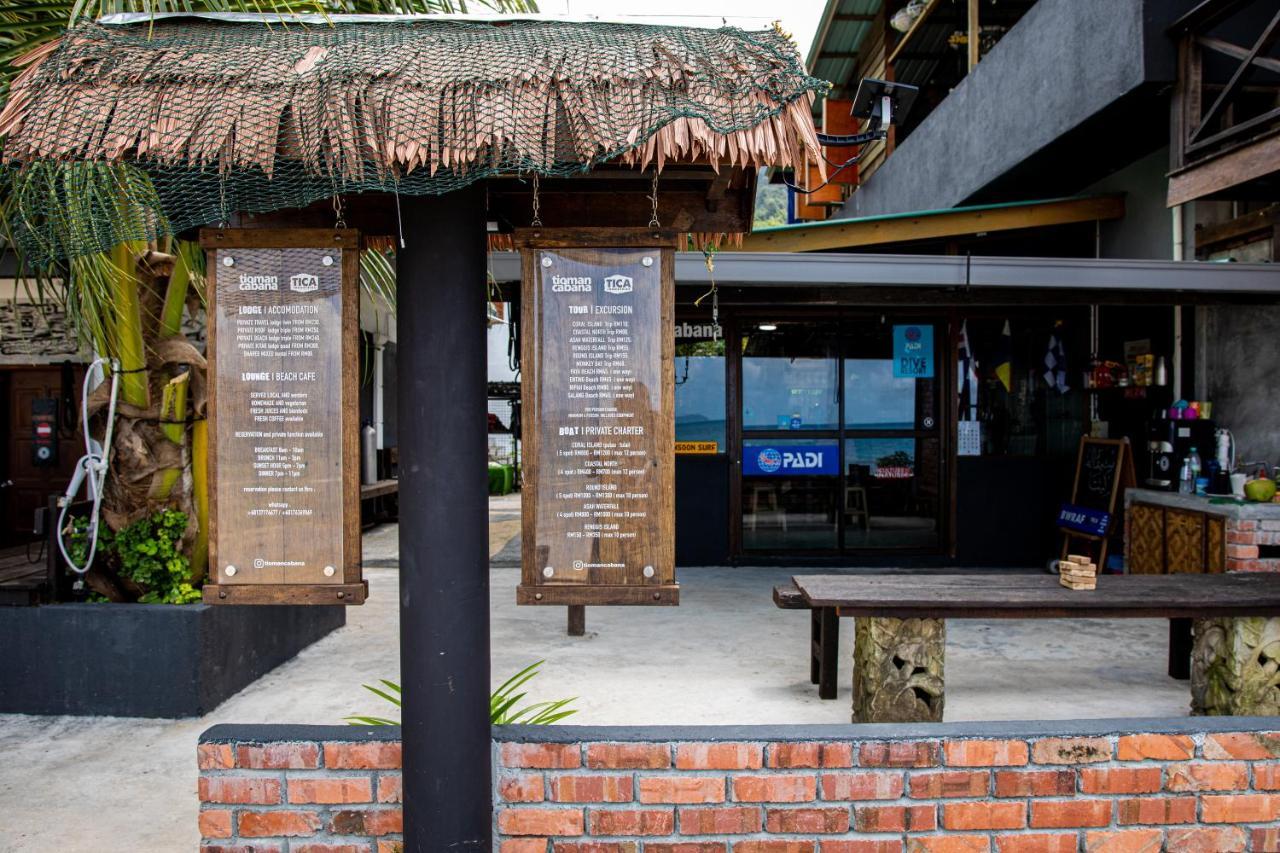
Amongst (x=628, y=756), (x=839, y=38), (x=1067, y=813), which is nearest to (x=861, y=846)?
(x=1067, y=813)

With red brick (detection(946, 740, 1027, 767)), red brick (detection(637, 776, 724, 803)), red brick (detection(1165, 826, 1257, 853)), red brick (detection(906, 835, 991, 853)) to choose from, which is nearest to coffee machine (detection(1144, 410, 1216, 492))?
red brick (detection(1165, 826, 1257, 853))

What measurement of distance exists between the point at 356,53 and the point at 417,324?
714mm

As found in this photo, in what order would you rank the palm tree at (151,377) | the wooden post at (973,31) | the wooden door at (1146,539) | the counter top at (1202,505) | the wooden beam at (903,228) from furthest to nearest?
the wooden post at (973,31) < the wooden beam at (903,228) < the wooden door at (1146,539) < the counter top at (1202,505) < the palm tree at (151,377)

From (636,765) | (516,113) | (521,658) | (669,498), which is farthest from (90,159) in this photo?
(521,658)

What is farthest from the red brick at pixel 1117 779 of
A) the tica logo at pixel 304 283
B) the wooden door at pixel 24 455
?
the wooden door at pixel 24 455

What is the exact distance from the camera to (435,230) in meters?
2.36

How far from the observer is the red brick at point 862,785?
2568 millimetres

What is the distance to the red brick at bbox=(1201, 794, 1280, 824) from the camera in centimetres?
265

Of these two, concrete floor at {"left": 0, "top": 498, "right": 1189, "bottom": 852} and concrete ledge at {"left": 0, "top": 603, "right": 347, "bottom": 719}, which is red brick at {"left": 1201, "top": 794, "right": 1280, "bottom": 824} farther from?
concrete ledge at {"left": 0, "top": 603, "right": 347, "bottom": 719}

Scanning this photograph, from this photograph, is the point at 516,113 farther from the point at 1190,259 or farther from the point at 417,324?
the point at 1190,259

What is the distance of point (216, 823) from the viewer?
2543 mm

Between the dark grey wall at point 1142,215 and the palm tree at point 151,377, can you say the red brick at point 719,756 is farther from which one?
the dark grey wall at point 1142,215

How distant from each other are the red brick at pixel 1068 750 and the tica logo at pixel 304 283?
2485mm

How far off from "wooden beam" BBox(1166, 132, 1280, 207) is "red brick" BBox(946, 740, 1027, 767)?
377 cm
